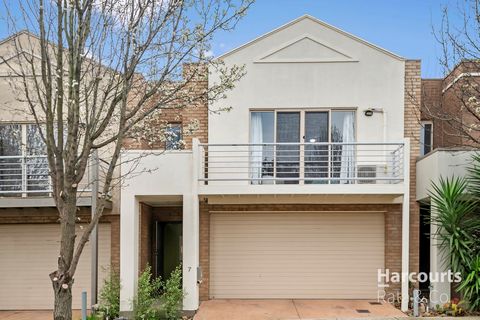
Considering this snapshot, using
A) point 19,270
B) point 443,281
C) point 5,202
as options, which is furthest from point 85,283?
point 443,281

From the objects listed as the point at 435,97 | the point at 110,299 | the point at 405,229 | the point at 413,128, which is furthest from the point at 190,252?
the point at 435,97

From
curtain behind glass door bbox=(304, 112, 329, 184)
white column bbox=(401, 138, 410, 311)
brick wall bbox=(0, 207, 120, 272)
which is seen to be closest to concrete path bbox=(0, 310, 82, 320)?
brick wall bbox=(0, 207, 120, 272)

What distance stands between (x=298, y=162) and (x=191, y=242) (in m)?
3.38

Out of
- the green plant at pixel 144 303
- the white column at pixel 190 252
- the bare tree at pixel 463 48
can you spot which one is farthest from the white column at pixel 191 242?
the bare tree at pixel 463 48

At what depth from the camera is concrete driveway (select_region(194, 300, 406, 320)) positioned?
938 cm

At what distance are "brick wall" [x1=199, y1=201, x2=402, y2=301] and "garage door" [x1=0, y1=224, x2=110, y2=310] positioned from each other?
3.22 m

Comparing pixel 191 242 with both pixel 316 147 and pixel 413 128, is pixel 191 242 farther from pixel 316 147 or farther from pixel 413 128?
pixel 413 128

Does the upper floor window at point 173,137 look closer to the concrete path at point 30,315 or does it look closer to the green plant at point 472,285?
the concrete path at point 30,315

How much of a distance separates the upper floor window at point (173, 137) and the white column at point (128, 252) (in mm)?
1608

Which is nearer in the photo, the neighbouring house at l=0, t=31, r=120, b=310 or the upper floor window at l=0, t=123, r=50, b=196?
the upper floor window at l=0, t=123, r=50, b=196

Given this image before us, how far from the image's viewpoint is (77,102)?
5.62 m

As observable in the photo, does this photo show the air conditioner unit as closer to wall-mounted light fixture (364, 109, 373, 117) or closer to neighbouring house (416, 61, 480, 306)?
neighbouring house (416, 61, 480, 306)

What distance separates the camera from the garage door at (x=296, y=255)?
36.4 ft

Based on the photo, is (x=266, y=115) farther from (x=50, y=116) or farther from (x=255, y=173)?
(x=50, y=116)
